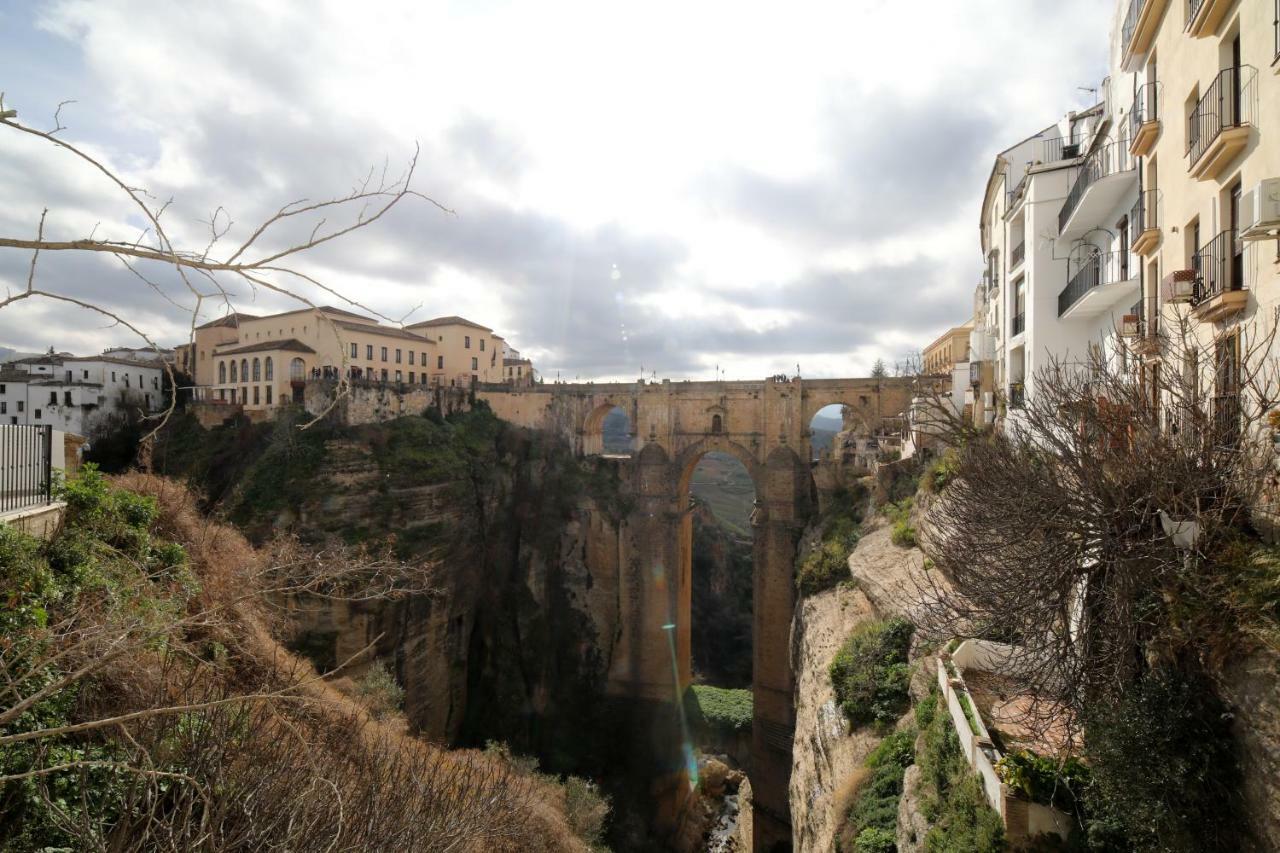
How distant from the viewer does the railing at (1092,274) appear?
989cm

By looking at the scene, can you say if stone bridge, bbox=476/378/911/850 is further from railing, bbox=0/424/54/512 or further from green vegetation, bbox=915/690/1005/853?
railing, bbox=0/424/54/512

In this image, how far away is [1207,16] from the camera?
6.16 m

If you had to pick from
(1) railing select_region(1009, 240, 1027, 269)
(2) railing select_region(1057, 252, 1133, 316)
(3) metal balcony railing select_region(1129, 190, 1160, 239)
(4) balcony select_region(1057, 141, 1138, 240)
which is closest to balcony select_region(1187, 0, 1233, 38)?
(3) metal balcony railing select_region(1129, 190, 1160, 239)

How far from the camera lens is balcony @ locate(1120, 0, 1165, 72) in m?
7.73

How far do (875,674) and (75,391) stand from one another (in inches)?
1275

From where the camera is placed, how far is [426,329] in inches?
1303

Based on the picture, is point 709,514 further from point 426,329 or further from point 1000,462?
point 1000,462

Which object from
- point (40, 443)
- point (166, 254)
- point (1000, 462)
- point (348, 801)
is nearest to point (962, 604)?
point (1000, 462)

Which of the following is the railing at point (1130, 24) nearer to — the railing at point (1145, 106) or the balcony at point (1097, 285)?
the railing at point (1145, 106)

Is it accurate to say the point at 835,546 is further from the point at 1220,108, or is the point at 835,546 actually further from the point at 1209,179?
the point at 1220,108

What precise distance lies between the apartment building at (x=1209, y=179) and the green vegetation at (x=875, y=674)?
644 cm

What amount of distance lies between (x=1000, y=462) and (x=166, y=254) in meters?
7.86

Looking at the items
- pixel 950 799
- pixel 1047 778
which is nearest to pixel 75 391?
pixel 950 799

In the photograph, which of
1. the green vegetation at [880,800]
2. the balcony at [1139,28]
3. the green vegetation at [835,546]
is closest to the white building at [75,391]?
the green vegetation at [835,546]
